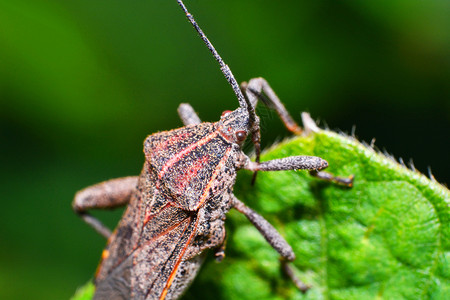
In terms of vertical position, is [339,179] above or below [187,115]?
below

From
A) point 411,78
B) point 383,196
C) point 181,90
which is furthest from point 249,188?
point 411,78

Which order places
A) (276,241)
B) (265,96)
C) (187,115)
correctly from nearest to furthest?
(276,241) → (265,96) → (187,115)

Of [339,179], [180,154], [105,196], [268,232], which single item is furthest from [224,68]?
[105,196]

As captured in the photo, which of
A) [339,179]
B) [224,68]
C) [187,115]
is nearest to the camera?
[339,179]

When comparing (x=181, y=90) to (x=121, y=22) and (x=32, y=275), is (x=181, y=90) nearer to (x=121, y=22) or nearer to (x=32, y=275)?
(x=121, y=22)

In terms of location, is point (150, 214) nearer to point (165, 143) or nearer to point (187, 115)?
point (165, 143)
